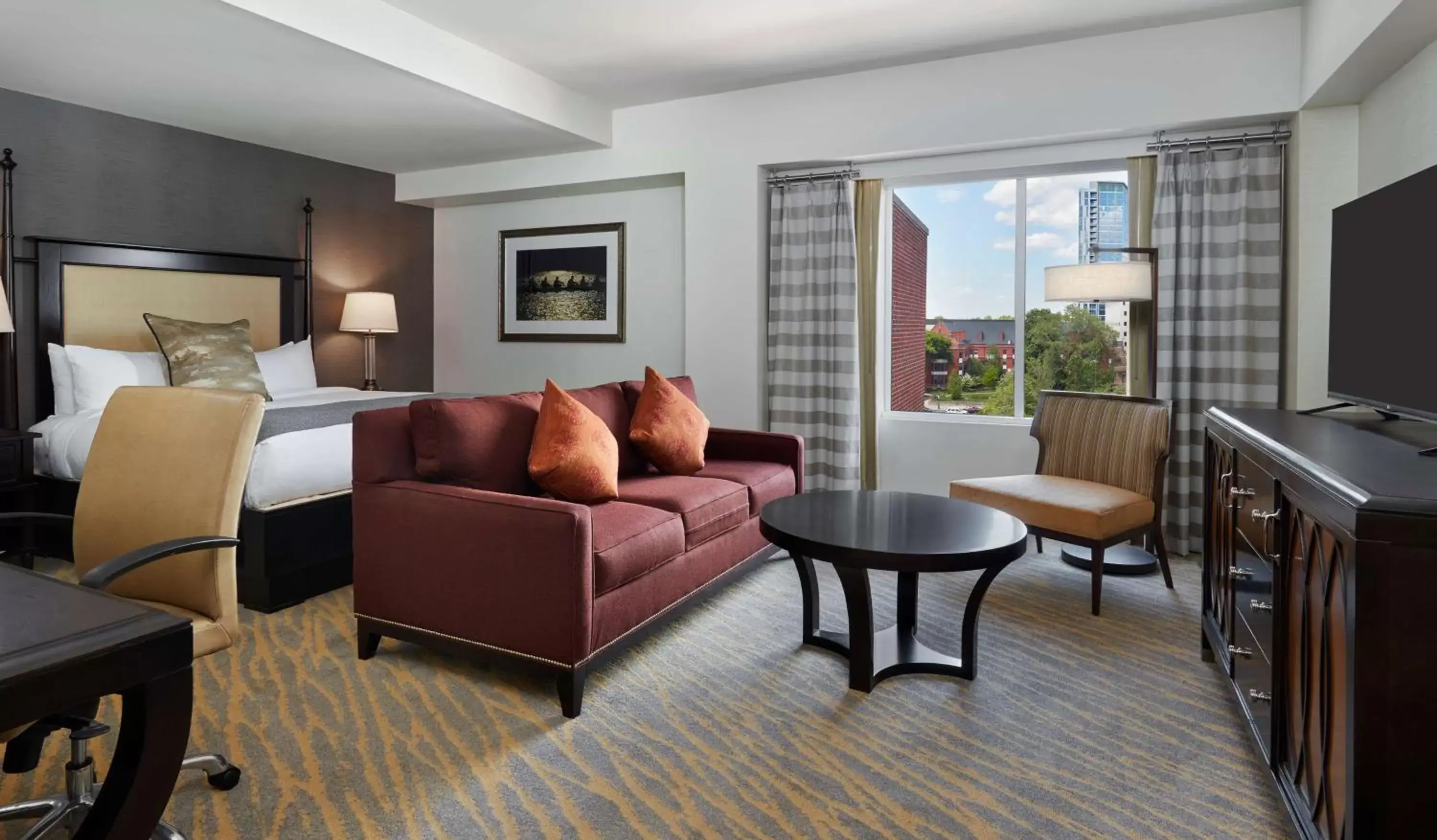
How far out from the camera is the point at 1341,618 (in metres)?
1.43

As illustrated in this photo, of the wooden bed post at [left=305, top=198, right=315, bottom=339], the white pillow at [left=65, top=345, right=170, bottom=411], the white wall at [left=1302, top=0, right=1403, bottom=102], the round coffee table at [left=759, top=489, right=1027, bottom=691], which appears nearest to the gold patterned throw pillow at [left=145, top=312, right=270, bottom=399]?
the white pillow at [left=65, top=345, right=170, bottom=411]

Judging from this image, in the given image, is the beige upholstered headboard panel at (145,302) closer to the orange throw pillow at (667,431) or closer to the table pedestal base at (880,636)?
the orange throw pillow at (667,431)

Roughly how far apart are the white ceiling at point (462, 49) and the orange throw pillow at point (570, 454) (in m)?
1.95

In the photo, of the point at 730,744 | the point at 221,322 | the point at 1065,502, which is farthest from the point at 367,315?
the point at 1065,502

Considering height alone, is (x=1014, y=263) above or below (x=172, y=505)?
above

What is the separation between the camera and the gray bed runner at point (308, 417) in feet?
10.9

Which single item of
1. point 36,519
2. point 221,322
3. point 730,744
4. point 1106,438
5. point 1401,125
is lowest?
point 730,744

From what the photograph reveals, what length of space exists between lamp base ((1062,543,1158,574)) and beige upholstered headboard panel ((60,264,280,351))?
5007 millimetres

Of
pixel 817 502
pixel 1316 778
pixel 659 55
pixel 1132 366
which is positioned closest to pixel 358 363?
pixel 659 55

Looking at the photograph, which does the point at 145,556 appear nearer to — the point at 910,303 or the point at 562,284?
the point at 910,303

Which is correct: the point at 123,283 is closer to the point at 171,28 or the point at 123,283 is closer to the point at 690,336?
the point at 171,28

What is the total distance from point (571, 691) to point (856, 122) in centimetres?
362

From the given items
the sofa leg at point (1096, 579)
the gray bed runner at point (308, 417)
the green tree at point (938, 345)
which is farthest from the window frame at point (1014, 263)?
the gray bed runner at point (308, 417)

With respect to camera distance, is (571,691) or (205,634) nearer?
(205,634)
